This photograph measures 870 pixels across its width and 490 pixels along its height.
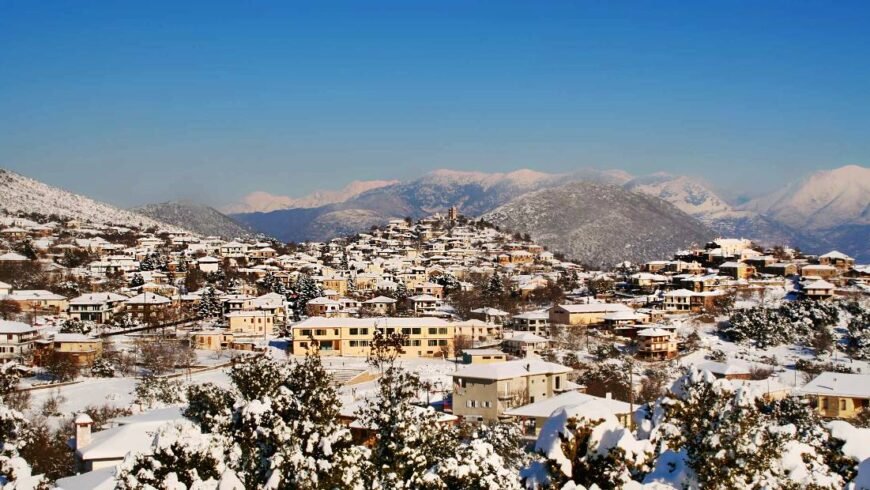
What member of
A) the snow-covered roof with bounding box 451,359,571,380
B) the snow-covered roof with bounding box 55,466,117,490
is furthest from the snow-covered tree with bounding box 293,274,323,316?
the snow-covered roof with bounding box 55,466,117,490

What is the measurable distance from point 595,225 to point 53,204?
9333 cm

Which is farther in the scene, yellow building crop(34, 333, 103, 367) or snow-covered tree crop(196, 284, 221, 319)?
snow-covered tree crop(196, 284, 221, 319)

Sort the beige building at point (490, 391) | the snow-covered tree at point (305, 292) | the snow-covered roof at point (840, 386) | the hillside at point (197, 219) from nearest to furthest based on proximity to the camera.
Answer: the beige building at point (490, 391) → the snow-covered roof at point (840, 386) → the snow-covered tree at point (305, 292) → the hillside at point (197, 219)

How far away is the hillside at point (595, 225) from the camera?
159 metres

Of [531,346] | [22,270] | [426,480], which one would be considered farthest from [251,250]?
[426,480]

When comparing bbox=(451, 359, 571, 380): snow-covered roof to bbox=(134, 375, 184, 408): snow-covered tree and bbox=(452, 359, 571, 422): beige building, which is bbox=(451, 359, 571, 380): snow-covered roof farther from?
bbox=(134, 375, 184, 408): snow-covered tree

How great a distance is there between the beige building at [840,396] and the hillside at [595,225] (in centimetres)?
11090

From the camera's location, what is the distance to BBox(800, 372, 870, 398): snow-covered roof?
1428 inches

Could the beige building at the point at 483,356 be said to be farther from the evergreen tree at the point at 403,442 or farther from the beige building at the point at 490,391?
the evergreen tree at the point at 403,442

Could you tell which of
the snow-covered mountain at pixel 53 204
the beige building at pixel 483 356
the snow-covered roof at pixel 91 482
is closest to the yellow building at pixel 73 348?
the beige building at pixel 483 356

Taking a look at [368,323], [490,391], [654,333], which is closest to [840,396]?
[490,391]

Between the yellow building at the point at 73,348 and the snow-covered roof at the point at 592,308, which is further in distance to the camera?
the snow-covered roof at the point at 592,308

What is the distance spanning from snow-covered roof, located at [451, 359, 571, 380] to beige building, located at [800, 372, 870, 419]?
31.2 feet

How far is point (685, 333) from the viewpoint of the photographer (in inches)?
2164
